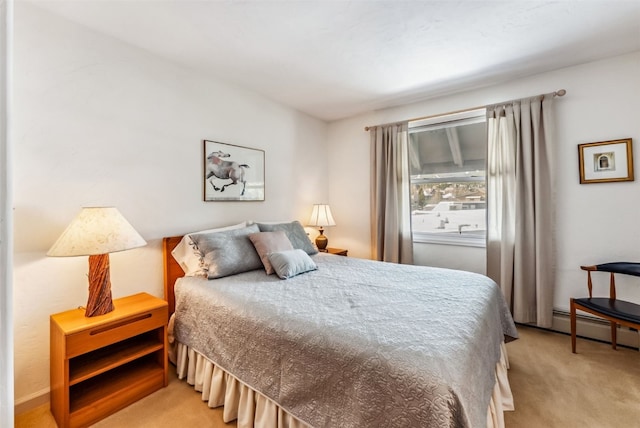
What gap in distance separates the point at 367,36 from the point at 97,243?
7.40ft

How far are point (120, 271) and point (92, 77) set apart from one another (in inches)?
55.1

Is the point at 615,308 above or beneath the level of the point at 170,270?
beneath

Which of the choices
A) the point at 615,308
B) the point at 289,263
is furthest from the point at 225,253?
the point at 615,308

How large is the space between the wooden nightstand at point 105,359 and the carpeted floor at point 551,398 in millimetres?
103

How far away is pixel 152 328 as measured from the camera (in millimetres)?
1774

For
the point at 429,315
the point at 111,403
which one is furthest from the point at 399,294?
the point at 111,403

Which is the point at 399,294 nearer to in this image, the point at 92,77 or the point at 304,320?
the point at 304,320

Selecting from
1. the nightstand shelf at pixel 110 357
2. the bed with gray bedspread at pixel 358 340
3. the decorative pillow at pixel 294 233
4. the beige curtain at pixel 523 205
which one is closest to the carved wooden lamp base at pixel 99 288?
the nightstand shelf at pixel 110 357

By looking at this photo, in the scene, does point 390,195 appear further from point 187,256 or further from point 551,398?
point 187,256

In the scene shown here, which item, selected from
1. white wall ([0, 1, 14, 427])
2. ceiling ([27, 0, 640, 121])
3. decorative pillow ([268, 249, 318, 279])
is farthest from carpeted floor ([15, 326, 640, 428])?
ceiling ([27, 0, 640, 121])

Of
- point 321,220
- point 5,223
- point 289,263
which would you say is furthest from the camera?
point 321,220

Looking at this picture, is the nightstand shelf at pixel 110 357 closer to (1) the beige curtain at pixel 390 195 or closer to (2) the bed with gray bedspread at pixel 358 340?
(2) the bed with gray bedspread at pixel 358 340

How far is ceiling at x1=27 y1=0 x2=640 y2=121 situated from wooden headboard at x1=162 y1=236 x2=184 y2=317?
1.57m

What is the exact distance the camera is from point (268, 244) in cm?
236
